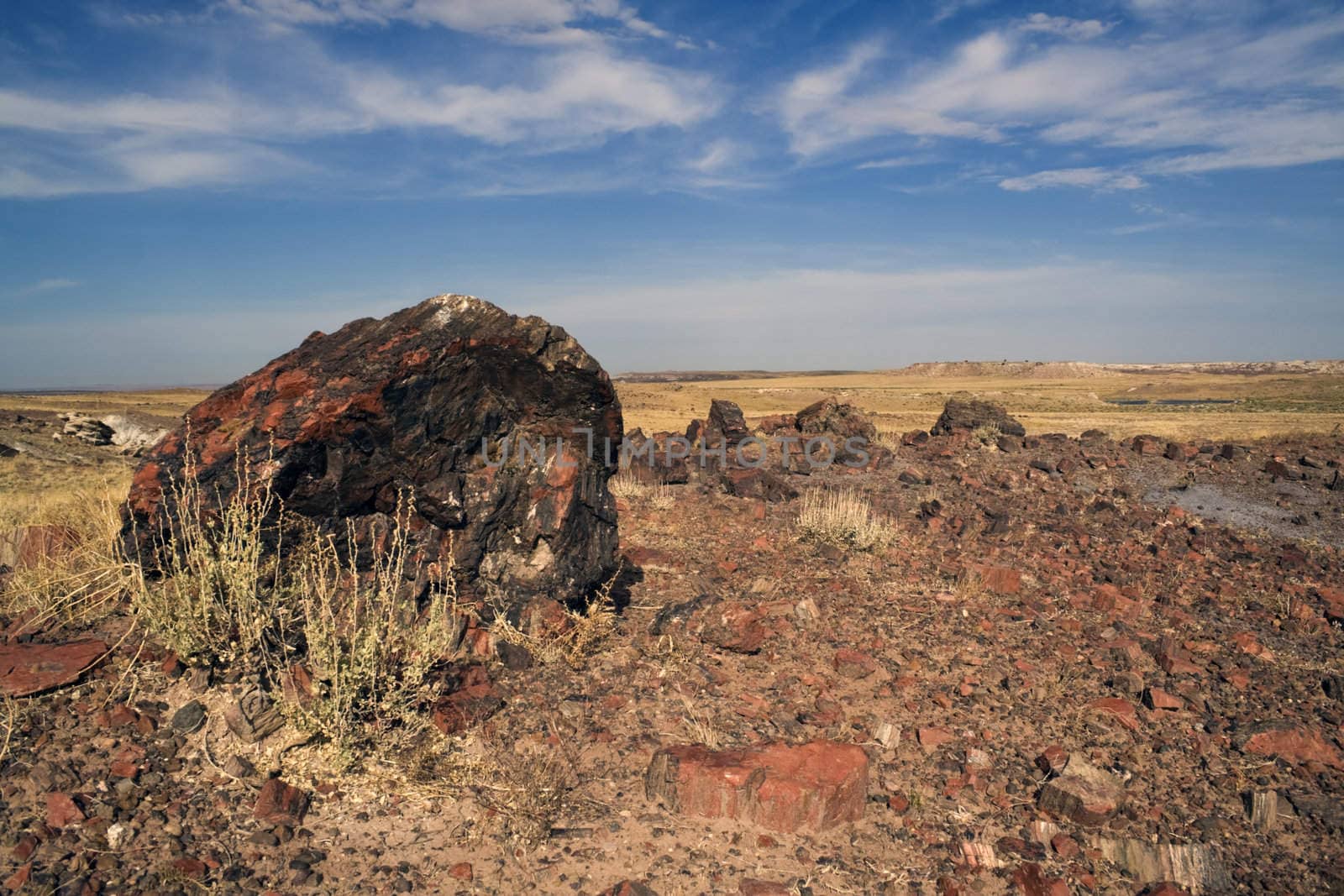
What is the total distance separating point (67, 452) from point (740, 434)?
1349cm

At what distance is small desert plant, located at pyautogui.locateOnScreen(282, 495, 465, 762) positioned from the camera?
160 inches

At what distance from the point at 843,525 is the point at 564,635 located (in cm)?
402

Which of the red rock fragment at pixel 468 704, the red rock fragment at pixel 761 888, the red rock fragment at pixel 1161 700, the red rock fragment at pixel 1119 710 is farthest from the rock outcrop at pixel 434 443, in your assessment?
the red rock fragment at pixel 1161 700

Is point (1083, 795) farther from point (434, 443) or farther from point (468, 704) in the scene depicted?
point (434, 443)

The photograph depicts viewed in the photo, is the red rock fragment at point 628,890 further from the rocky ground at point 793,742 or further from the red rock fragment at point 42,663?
the red rock fragment at point 42,663

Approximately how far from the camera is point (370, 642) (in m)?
4.17

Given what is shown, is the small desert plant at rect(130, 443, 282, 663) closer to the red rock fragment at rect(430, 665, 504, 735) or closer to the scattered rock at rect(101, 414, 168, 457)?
the red rock fragment at rect(430, 665, 504, 735)

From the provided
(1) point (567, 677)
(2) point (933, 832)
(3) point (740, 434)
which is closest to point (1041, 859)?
(2) point (933, 832)

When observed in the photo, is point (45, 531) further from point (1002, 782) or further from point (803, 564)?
point (1002, 782)

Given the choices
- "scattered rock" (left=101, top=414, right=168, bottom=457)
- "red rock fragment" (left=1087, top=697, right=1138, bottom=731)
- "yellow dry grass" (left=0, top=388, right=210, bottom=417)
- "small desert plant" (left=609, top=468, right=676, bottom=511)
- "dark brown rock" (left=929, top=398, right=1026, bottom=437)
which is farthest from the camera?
"yellow dry grass" (left=0, top=388, right=210, bottom=417)

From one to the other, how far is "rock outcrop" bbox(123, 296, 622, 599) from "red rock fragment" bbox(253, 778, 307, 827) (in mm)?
1980

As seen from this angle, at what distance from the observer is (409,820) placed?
374 cm

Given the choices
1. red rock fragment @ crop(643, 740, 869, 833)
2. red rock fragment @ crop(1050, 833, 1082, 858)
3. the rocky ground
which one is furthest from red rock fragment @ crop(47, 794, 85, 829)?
red rock fragment @ crop(1050, 833, 1082, 858)

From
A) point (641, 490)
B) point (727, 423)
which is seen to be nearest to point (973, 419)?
point (727, 423)
